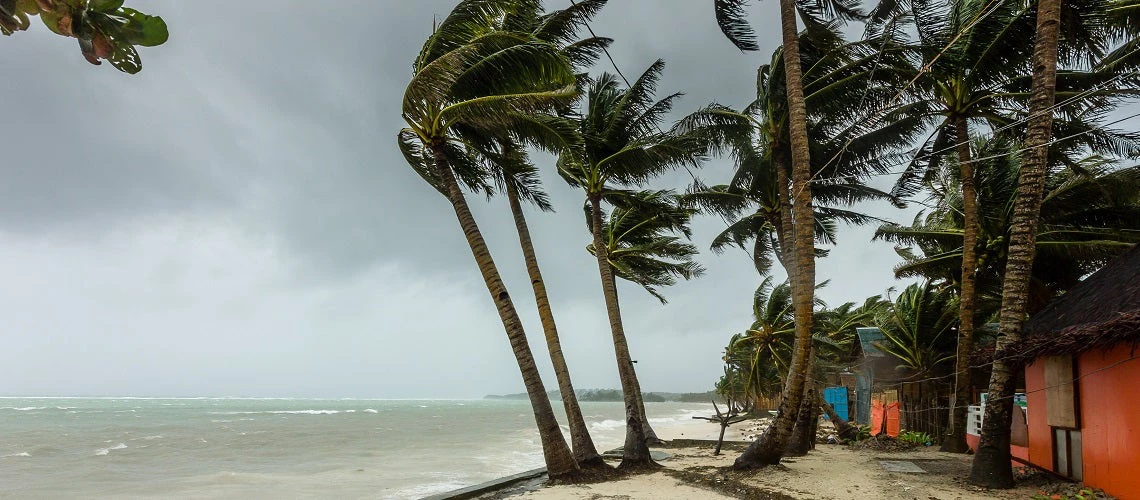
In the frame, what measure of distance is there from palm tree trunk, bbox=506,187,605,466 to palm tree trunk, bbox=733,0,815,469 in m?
2.58

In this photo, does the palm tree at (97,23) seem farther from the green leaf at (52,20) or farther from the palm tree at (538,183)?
the palm tree at (538,183)

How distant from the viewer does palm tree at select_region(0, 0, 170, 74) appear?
1.11 metres

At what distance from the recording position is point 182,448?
22.9 metres

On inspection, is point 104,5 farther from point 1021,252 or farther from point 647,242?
point 647,242

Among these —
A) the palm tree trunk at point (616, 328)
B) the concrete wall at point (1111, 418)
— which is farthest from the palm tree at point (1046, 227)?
the palm tree trunk at point (616, 328)

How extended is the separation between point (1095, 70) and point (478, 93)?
11062mm

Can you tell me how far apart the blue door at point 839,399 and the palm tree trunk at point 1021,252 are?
1726cm

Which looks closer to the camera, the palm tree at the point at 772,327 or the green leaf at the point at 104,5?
the green leaf at the point at 104,5

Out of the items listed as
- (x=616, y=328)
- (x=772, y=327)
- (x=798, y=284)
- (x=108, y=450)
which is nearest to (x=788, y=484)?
(x=798, y=284)

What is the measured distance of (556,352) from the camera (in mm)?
11258

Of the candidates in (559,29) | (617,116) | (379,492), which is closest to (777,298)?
Answer: (617,116)

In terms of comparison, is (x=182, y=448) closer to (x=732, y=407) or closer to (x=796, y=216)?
(x=732, y=407)

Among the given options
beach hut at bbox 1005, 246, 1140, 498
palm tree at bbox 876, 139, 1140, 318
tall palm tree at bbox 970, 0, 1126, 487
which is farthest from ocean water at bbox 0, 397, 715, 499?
palm tree at bbox 876, 139, 1140, 318

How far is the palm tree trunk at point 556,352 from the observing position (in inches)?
419
